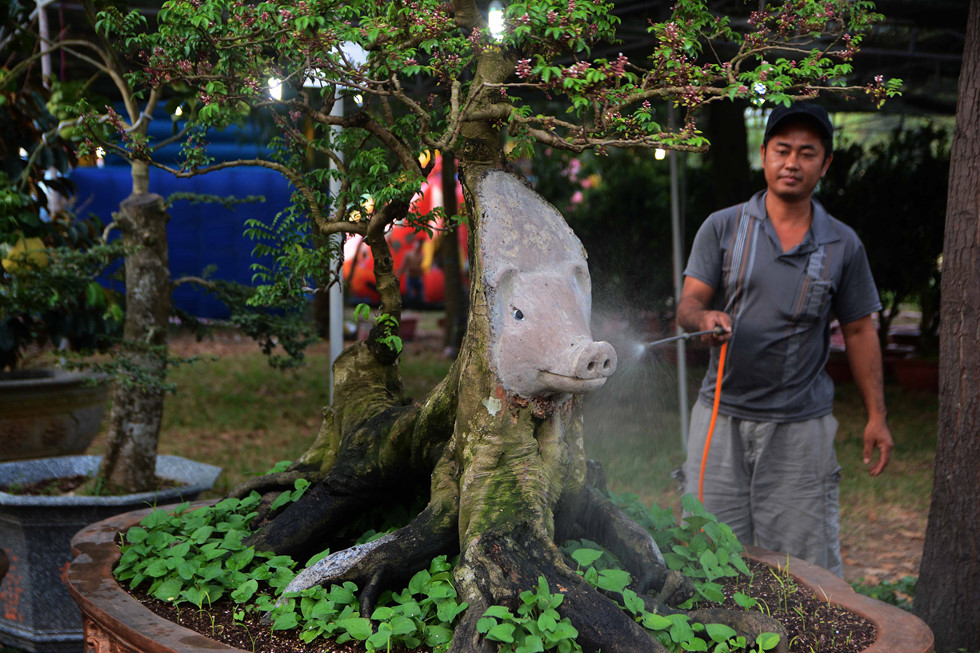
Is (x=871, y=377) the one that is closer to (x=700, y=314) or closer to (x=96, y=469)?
(x=700, y=314)

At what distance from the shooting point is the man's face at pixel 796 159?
9.53ft

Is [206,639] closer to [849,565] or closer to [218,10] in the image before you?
[218,10]

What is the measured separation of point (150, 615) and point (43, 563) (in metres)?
1.62

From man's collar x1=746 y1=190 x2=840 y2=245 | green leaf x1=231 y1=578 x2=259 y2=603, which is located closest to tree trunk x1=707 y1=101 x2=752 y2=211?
man's collar x1=746 y1=190 x2=840 y2=245

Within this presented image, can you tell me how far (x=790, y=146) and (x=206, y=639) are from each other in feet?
7.74

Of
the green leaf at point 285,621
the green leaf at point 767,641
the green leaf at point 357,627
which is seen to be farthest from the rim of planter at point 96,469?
the green leaf at point 767,641

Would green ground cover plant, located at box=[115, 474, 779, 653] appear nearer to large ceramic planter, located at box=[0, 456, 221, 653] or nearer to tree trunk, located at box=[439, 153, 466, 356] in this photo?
large ceramic planter, located at box=[0, 456, 221, 653]

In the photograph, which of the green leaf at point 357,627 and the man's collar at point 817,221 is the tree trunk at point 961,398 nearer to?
the man's collar at point 817,221

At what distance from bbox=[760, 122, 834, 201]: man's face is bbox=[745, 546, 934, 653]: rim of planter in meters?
1.25

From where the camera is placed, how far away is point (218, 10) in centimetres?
222

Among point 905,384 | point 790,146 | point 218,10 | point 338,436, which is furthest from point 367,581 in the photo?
point 905,384

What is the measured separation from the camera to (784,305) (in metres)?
2.97

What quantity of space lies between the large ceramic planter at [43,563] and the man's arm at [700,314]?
7.01ft

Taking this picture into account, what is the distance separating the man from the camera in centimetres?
296
